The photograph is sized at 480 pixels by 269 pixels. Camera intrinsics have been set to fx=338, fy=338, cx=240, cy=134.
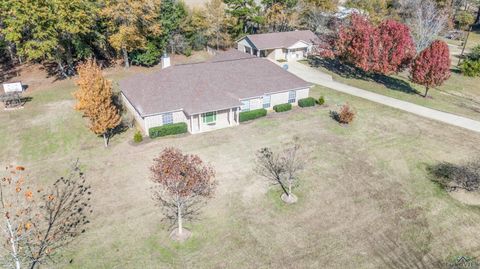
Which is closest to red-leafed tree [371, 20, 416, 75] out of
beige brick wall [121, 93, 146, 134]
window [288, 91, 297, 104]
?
window [288, 91, 297, 104]

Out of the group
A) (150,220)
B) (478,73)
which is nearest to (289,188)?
(150,220)

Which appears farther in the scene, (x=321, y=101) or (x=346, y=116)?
(x=321, y=101)

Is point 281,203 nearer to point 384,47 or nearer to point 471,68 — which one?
point 384,47

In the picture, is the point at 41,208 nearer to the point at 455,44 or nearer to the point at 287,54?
the point at 287,54

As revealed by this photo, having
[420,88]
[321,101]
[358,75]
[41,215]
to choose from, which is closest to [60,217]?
[41,215]

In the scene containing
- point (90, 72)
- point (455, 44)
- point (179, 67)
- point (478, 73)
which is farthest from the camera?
point (455, 44)

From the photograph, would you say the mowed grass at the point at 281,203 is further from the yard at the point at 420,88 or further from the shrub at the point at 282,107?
the yard at the point at 420,88

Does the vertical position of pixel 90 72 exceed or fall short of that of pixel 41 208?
it exceeds it
